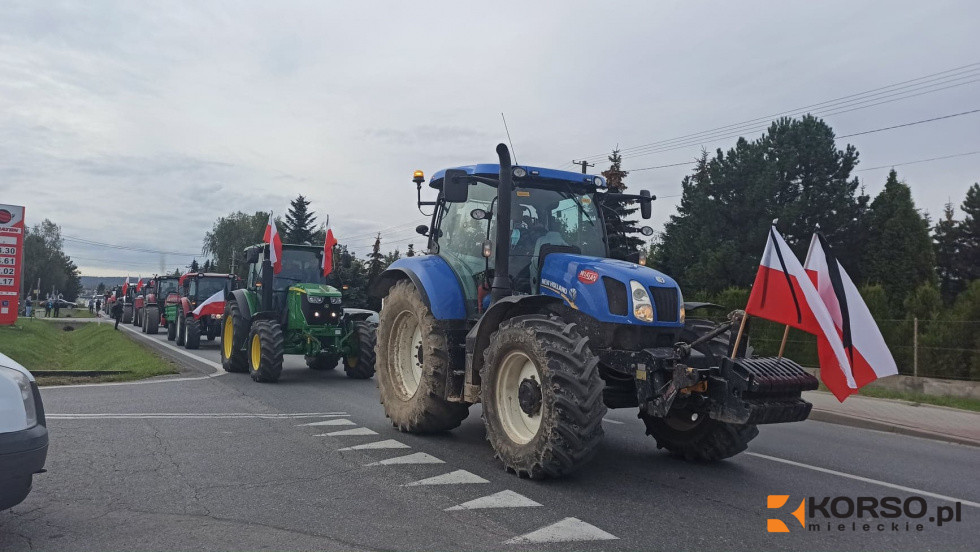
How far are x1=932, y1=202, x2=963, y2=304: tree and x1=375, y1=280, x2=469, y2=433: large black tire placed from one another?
4199 cm

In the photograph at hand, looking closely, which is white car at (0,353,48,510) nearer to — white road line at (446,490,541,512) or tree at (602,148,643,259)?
white road line at (446,490,541,512)

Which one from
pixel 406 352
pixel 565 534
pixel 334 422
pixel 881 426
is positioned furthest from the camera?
pixel 881 426

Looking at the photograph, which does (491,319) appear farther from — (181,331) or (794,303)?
(181,331)

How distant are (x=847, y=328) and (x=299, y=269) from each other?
1152 centimetres

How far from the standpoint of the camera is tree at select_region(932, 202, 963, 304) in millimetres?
41812

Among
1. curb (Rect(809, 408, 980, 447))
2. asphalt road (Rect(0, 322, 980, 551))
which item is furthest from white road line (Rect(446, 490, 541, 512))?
curb (Rect(809, 408, 980, 447))

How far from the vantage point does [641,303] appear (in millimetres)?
5812

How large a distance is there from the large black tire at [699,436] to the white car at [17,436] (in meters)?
4.59

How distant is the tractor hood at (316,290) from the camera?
1337cm

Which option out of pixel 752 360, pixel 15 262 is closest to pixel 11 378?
pixel 752 360

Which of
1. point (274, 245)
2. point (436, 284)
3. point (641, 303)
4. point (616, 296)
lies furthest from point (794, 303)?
point (274, 245)

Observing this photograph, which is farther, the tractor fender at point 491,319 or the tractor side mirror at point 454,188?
the tractor side mirror at point 454,188

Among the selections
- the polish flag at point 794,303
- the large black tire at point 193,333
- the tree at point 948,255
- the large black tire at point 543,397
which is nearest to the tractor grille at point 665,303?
→ the polish flag at point 794,303

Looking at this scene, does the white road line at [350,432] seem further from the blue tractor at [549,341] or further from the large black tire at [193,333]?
the large black tire at [193,333]
